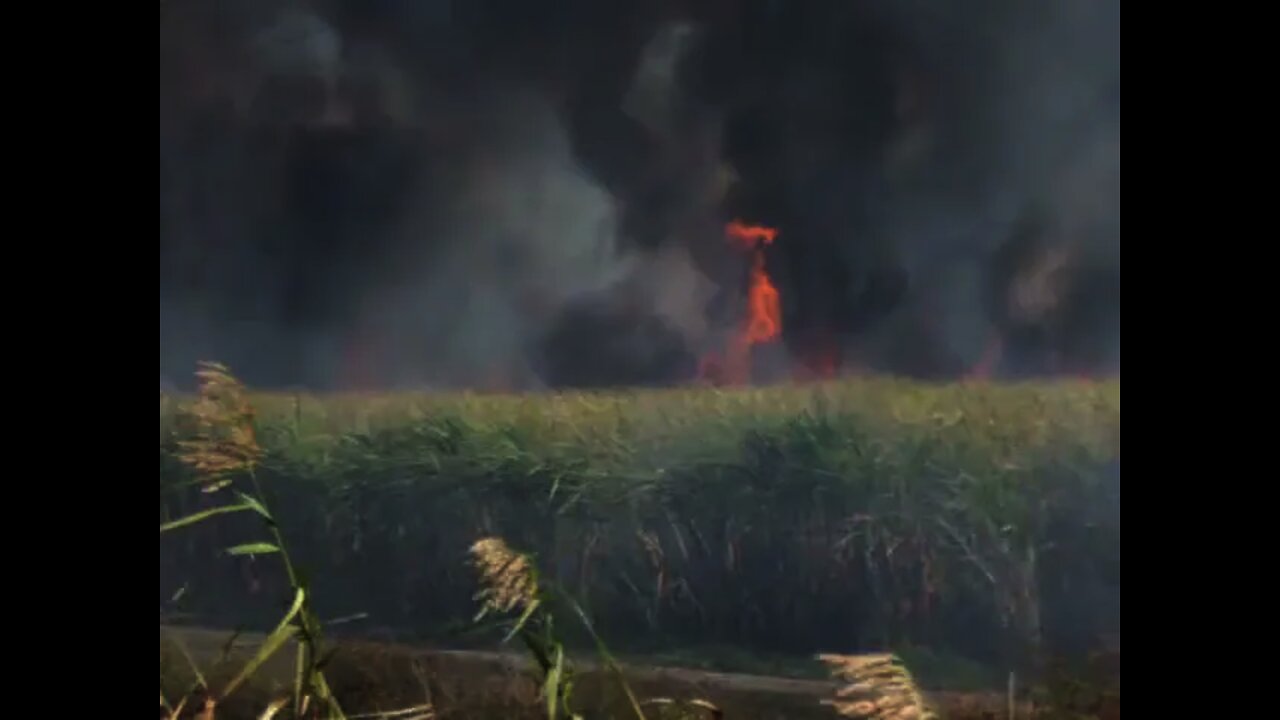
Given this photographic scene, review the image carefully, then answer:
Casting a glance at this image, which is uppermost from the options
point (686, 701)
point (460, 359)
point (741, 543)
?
point (460, 359)

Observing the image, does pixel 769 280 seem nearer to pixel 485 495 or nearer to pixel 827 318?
pixel 827 318

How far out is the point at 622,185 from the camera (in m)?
1.64

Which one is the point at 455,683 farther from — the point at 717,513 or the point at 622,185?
the point at 622,185

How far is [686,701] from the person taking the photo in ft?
5.06

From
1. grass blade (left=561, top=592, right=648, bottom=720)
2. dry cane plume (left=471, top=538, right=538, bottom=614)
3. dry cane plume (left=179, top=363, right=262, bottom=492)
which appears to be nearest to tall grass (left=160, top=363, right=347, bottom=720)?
dry cane plume (left=179, top=363, right=262, bottom=492)

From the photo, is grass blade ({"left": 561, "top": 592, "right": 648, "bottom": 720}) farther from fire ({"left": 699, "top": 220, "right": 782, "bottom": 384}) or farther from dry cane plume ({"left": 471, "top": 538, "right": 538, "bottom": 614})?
fire ({"left": 699, "top": 220, "right": 782, "bottom": 384})

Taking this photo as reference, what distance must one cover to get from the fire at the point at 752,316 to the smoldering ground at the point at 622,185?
2cm

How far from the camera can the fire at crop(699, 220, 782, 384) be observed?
159cm

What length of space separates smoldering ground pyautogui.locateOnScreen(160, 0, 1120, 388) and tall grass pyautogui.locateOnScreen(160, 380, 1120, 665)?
0.06m
